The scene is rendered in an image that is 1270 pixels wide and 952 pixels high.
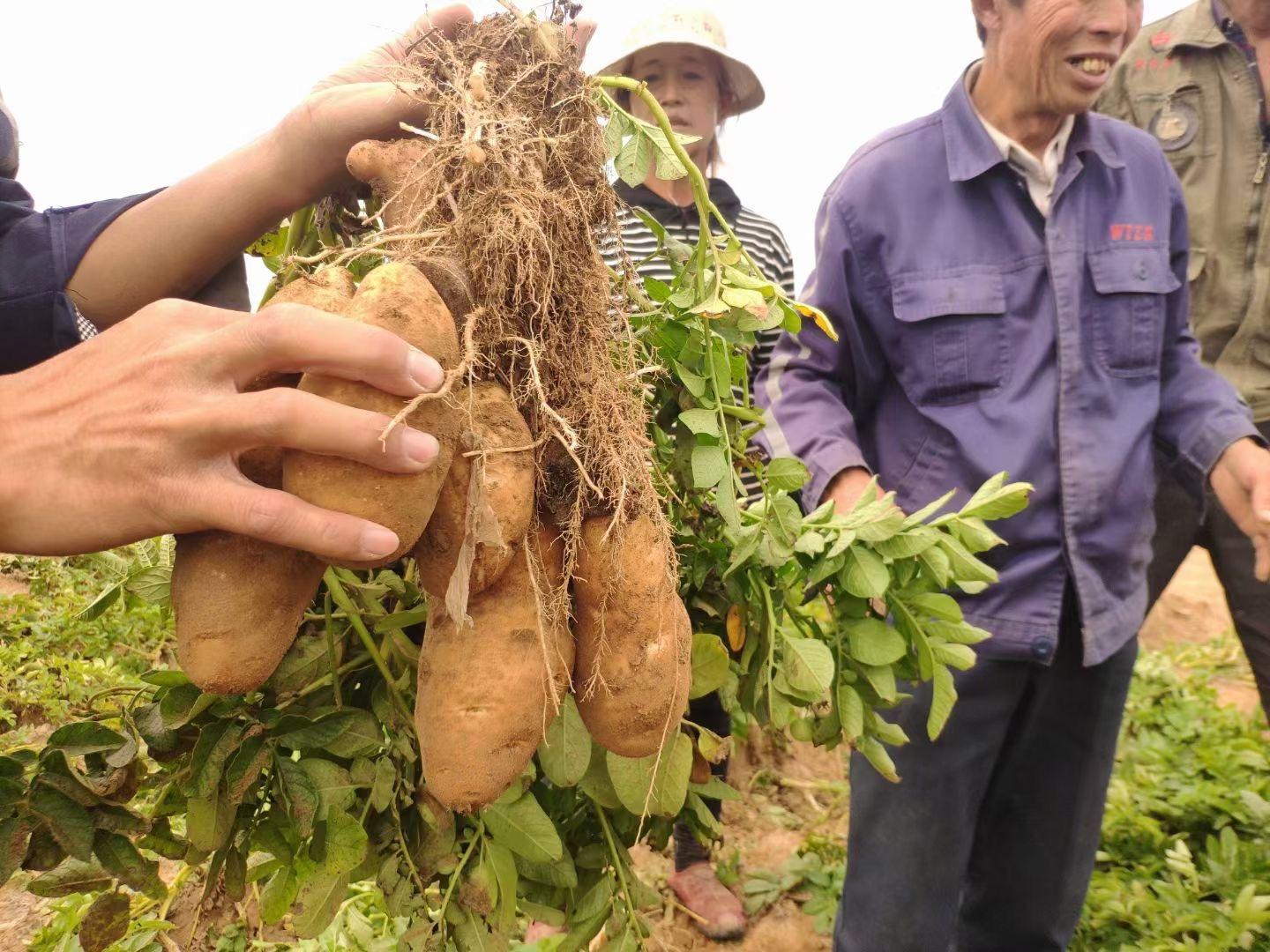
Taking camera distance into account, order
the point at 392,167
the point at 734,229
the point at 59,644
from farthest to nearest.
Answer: the point at 59,644, the point at 734,229, the point at 392,167

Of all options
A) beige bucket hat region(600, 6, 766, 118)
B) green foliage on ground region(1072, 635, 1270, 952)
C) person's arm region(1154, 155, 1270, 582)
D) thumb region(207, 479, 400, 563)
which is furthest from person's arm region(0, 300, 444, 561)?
green foliage on ground region(1072, 635, 1270, 952)

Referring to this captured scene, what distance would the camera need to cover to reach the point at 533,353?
833 millimetres

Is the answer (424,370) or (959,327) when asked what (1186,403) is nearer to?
(959,327)

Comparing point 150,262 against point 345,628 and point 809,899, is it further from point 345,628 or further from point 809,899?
point 809,899

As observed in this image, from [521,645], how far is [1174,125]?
7.80ft

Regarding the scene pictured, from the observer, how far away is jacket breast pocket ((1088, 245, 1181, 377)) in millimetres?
1661

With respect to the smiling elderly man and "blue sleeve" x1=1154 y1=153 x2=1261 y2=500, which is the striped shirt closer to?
the smiling elderly man

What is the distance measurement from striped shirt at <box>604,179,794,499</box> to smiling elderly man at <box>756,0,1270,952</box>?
1.26 ft

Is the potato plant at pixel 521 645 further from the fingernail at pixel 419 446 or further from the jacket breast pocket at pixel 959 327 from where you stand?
the jacket breast pocket at pixel 959 327

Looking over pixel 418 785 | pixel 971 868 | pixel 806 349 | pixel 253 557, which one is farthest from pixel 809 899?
pixel 253 557

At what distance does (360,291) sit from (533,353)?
0.18 m

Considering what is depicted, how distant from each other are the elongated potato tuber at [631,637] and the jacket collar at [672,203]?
1451 millimetres

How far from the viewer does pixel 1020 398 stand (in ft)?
5.34

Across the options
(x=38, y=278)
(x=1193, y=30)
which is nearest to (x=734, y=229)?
(x=1193, y=30)
